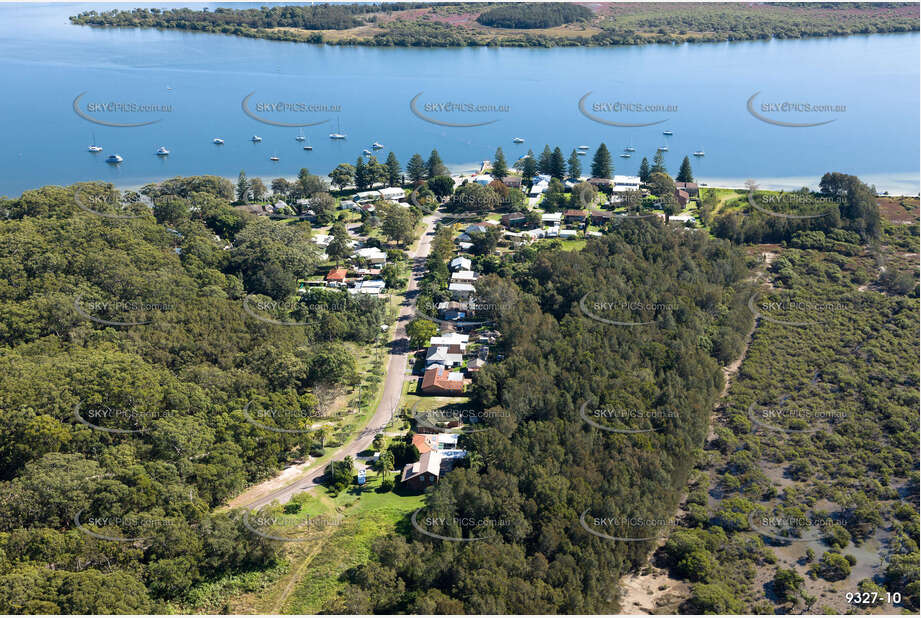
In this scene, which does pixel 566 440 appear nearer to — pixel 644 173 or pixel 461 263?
pixel 461 263

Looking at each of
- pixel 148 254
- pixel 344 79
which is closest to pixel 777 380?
pixel 148 254

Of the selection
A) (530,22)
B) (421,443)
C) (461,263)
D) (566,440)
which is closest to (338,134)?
(461,263)

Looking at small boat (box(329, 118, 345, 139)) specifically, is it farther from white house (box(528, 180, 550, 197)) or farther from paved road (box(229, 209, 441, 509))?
paved road (box(229, 209, 441, 509))

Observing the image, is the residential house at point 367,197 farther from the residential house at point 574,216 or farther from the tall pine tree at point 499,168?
the residential house at point 574,216

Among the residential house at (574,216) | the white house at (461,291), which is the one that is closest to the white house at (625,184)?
the residential house at (574,216)

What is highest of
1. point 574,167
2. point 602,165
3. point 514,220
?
point 602,165

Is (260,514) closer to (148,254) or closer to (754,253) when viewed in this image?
(148,254)
